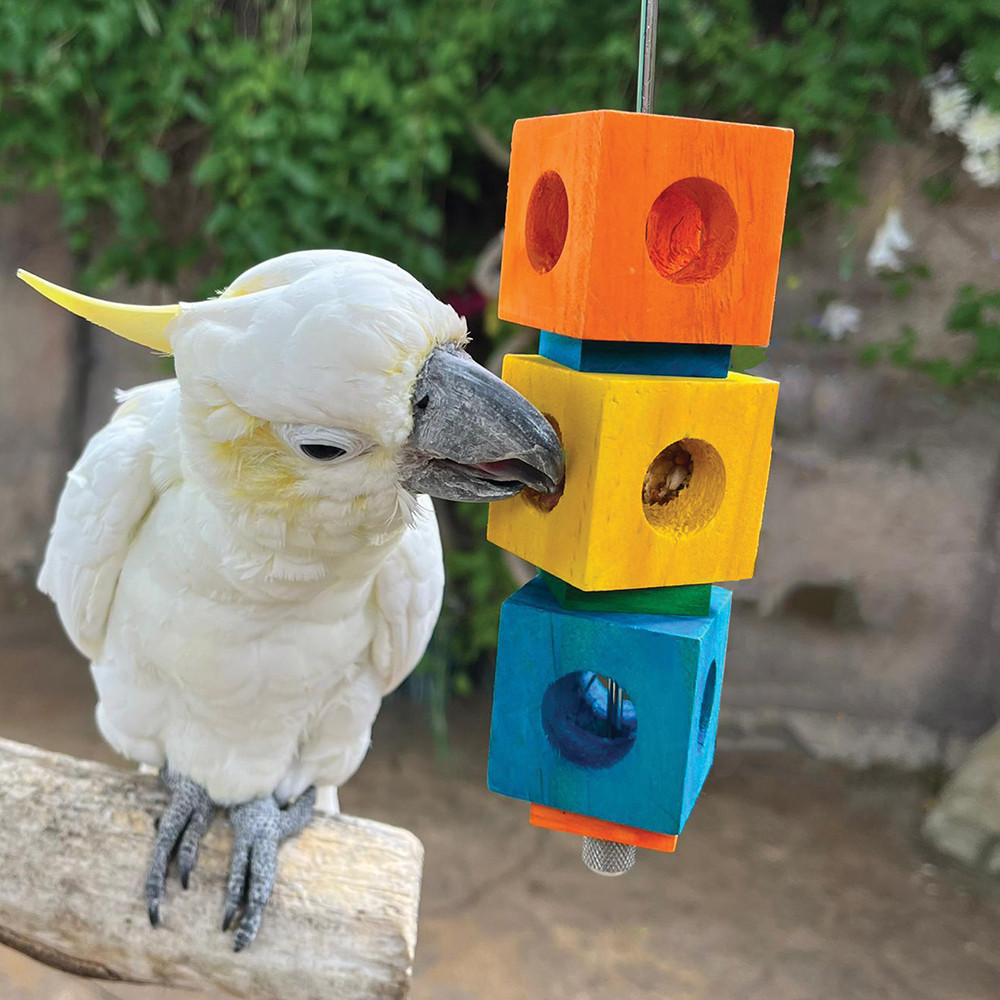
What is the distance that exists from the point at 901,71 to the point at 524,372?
187 cm

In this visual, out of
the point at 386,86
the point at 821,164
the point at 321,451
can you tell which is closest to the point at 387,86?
the point at 386,86

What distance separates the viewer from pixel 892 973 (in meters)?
2.12

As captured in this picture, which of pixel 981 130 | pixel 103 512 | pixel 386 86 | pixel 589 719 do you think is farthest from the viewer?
pixel 386 86

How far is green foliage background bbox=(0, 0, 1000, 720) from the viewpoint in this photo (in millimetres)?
2164

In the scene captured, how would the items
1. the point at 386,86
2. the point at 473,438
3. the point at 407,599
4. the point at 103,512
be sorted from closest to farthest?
the point at 473,438 < the point at 103,512 < the point at 407,599 < the point at 386,86

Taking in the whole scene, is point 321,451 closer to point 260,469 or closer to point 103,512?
point 260,469

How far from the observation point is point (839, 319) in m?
2.45

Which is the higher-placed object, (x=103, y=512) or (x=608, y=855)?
(x=103, y=512)

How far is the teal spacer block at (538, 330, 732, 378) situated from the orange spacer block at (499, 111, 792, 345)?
0.10 ft

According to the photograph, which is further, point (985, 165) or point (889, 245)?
point (889, 245)

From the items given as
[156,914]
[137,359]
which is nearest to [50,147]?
[137,359]

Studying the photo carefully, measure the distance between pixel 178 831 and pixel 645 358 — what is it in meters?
0.91

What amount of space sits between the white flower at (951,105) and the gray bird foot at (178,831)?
208 centimetres

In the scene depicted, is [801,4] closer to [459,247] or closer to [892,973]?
[459,247]
